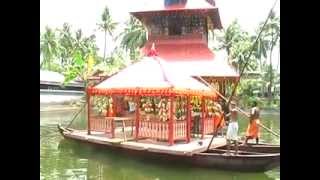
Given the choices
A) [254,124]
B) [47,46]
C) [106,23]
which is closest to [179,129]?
[254,124]

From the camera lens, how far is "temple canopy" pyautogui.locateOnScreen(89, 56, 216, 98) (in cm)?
240

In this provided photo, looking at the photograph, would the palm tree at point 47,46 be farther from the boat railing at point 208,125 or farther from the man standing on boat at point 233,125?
the man standing on boat at point 233,125

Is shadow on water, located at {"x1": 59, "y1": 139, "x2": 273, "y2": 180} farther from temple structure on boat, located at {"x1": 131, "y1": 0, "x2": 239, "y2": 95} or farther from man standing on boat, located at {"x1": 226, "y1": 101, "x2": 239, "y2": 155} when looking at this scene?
temple structure on boat, located at {"x1": 131, "y1": 0, "x2": 239, "y2": 95}

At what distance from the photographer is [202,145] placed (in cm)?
245

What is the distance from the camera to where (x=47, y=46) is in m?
2.43

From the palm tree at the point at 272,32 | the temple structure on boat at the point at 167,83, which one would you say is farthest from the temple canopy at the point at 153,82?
the palm tree at the point at 272,32

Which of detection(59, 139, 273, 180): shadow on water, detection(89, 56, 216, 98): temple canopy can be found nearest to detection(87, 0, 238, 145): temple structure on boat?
detection(89, 56, 216, 98): temple canopy

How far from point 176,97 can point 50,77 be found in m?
0.66

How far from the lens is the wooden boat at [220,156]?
92.1 inches

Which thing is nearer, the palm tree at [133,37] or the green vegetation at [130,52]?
the green vegetation at [130,52]

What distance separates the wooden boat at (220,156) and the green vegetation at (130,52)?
236 millimetres

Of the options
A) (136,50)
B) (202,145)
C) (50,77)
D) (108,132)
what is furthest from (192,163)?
(50,77)

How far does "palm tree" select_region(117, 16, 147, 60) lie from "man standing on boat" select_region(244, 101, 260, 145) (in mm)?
664
